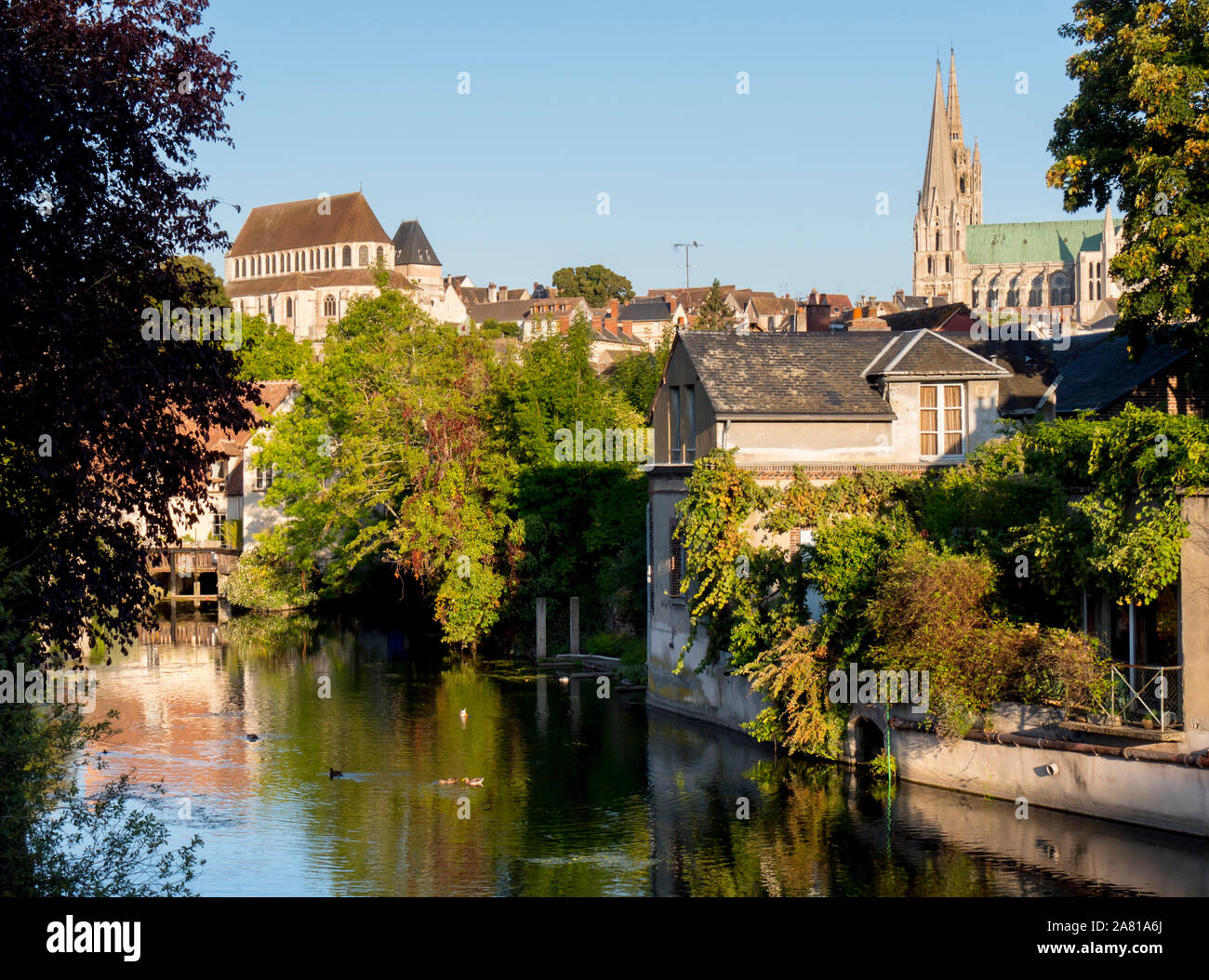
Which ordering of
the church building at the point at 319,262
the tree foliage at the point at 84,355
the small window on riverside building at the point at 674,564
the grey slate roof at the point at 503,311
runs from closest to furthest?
the tree foliage at the point at 84,355, the small window on riverside building at the point at 674,564, the church building at the point at 319,262, the grey slate roof at the point at 503,311

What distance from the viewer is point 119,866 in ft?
49.0

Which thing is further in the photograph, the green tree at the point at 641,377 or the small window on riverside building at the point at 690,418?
the green tree at the point at 641,377

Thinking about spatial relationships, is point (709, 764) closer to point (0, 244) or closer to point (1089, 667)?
point (1089, 667)

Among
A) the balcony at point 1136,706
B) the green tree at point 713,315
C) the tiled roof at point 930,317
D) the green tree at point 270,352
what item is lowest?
the balcony at point 1136,706

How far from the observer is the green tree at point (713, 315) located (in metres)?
103

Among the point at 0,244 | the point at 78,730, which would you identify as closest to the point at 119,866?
the point at 78,730

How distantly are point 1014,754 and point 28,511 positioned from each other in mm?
18636

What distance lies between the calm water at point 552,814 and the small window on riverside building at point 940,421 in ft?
30.4

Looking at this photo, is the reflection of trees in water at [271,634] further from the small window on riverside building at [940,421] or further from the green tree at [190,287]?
the green tree at [190,287]

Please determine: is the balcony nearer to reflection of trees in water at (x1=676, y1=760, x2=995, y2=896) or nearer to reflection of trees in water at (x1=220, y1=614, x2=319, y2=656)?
reflection of trees in water at (x1=676, y1=760, x2=995, y2=896)

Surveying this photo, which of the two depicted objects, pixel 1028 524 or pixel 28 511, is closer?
pixel 28 511

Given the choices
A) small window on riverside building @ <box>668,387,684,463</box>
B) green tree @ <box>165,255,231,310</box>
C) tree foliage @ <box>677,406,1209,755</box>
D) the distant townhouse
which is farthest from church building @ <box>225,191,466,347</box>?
green tree @ <box>165,255,231,310</box>
